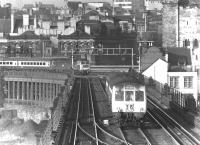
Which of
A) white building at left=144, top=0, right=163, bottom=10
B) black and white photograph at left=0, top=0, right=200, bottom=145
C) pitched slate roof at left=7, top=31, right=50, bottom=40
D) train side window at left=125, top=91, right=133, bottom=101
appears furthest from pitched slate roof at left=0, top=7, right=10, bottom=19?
train side window at left=125, top=91, right=133, bottom=101

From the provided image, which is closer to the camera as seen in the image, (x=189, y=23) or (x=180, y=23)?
(x=189, y=23)

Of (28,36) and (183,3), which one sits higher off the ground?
(183,3)

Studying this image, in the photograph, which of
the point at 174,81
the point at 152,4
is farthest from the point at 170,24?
the point at 152,4

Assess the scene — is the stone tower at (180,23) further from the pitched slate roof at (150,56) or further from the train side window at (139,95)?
the train side window at (139,95)

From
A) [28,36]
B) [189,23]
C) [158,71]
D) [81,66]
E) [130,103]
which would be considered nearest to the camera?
[130,103]

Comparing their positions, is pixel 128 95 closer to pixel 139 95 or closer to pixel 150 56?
pixel 139 95

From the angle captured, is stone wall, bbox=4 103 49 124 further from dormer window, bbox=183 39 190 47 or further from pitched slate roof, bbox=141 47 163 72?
dormer window, bbox=183 39 190 47
